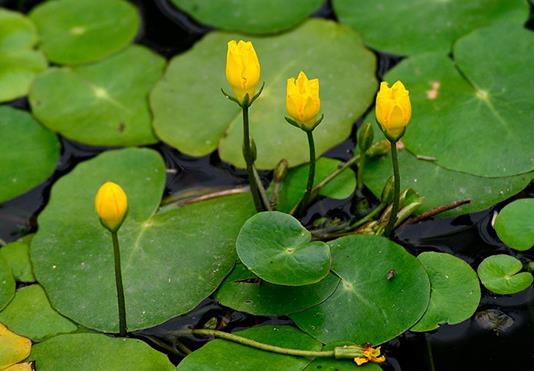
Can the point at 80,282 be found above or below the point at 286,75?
below

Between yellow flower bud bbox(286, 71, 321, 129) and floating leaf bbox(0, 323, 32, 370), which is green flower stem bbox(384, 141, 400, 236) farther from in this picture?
floating leaf bbox(0, 323, 32, 370)

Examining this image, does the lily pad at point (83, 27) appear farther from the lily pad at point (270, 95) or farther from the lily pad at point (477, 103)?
the lily pad at point (477, 103)

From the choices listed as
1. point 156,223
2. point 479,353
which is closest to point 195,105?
point 156,223

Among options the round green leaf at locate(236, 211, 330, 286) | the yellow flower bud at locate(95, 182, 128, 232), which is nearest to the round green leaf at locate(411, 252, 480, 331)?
the round green leaf at locate(236, 211, 330, 286)

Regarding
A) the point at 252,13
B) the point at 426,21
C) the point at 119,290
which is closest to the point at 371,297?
the point at 119,290

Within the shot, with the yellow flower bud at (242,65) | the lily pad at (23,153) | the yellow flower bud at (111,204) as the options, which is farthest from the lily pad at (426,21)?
the yellow flower bud at (111,204)

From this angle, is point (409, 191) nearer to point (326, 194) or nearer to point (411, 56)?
point (326, 194)
